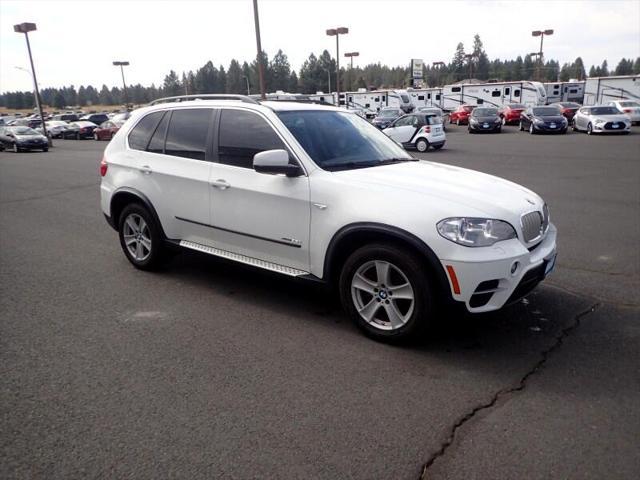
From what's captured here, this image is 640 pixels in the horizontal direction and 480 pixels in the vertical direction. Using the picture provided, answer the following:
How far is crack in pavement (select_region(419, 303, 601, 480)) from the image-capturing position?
2658 mm

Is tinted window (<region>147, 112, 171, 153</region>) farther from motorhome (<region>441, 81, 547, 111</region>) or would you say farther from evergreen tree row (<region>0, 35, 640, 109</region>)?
evergreen tree row (<region>0, 35, 640, 109</region>)

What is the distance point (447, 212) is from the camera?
356 cm

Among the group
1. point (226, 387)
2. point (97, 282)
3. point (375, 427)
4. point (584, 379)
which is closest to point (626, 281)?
point (584, 379)

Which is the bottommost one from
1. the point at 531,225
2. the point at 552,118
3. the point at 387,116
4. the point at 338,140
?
the point at 552,118

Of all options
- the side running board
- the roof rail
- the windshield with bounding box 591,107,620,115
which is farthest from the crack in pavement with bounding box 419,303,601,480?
the windshield with bounding box 591,107,620,115

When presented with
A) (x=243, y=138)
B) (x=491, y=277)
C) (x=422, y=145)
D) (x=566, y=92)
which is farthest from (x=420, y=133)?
(x=566, y=92)

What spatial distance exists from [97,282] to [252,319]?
6.97ft

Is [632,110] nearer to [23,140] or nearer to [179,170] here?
[179,170]

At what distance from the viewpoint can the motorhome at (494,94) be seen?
134 ft

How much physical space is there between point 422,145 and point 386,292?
17601 mm

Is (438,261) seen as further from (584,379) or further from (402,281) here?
(584,379)

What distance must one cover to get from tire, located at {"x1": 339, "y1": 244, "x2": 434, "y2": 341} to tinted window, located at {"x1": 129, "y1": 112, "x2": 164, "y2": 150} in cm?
293

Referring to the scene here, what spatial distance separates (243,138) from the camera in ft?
15.2

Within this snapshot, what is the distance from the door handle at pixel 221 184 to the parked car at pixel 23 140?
90.6 feet
